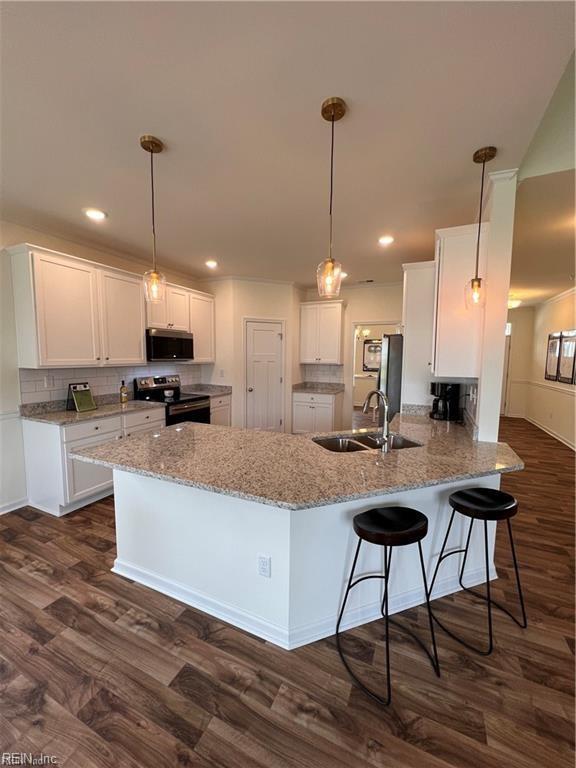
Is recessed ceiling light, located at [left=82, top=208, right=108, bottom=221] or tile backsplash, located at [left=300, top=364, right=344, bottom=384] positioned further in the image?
tile backsplash, located at [left=300, top=364, right=344, bottom=384]

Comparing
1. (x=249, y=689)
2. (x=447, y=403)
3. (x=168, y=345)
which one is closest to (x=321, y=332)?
(x=168, y=345)

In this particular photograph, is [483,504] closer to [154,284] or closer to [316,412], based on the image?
[154,284]

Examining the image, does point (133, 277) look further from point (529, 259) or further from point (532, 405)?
point (532, 405)

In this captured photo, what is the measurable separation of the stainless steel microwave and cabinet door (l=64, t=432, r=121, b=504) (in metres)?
1.09

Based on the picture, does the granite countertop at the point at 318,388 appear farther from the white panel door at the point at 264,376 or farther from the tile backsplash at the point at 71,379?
the tile backsplash at the point at 71,379

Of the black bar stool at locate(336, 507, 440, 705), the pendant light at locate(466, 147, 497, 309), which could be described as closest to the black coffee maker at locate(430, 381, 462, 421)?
the pendant light at locate(466, 147, 497, 309)

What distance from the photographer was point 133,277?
360 centimetres

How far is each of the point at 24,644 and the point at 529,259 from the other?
5.57 m

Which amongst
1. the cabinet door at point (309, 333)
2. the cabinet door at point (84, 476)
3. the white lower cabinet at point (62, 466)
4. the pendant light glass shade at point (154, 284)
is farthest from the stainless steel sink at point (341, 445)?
the cabinet door at point (309, 333)

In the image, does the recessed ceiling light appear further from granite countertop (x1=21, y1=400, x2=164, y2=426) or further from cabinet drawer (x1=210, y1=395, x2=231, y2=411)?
cabinet drawer (x1=210, y1=395, x2=231, y2=411)

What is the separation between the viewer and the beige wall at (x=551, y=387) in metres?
5.26

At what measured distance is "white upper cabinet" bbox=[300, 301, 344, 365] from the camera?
517cm

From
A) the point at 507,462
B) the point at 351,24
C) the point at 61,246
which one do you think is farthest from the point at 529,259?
the point at 61,246

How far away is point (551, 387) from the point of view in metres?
5.98
